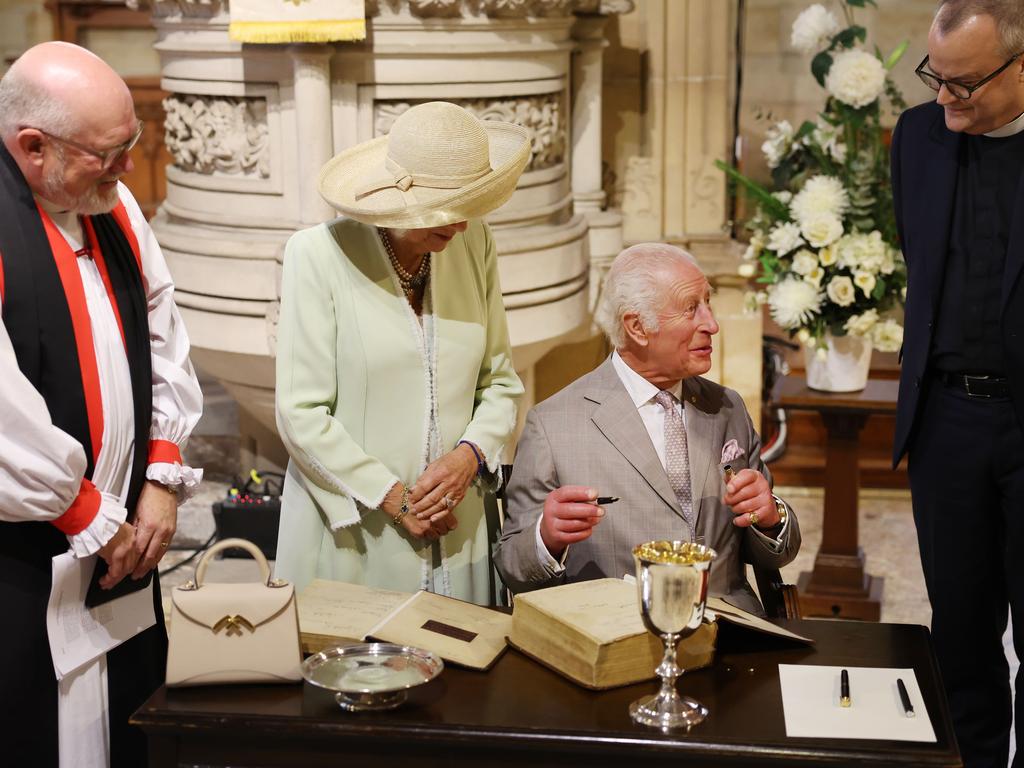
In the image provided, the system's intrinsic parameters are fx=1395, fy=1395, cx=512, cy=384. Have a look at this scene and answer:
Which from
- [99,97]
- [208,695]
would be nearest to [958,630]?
[208,695]

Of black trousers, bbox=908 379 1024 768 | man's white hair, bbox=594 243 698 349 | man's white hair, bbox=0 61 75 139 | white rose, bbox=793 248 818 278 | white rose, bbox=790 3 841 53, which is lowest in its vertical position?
black trousers, bbox=908 379 1024 768

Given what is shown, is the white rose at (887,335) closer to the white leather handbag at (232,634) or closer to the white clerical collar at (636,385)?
the white clerical collar at (636,385)

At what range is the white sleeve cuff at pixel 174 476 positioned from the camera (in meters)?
2.70

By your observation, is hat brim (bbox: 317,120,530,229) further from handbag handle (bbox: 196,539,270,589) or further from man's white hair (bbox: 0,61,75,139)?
handbag handle (bbox: 196,539,270,589)

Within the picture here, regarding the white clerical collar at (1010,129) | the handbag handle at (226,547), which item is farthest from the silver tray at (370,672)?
the white clerical collar at (1010,129)

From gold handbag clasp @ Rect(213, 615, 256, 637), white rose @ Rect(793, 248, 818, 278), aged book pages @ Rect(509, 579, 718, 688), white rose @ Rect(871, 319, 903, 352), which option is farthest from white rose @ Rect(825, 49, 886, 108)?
gold handbag clasp @ Rect(213, 615, 256, 637)

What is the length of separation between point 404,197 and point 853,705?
133 cm

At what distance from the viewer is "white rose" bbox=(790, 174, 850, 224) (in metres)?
4.48

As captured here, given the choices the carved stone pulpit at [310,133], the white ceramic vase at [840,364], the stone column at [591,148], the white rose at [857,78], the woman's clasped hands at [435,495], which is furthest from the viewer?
the stone column at [591,148]

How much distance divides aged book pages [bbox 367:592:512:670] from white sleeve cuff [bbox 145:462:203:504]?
504 millimetres

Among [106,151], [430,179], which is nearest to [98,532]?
[106,151]

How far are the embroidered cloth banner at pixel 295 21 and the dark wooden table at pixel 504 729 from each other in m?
2.60

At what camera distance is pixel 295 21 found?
14.4ft

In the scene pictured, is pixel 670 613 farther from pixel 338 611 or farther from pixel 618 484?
pixel 618 484
